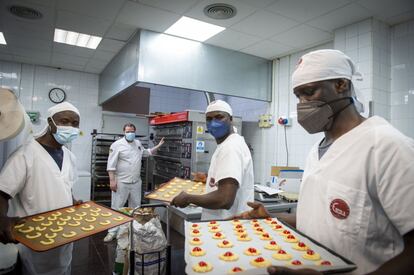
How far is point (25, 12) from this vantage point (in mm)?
3355

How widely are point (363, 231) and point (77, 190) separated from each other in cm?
559

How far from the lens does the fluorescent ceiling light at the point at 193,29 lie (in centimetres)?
344

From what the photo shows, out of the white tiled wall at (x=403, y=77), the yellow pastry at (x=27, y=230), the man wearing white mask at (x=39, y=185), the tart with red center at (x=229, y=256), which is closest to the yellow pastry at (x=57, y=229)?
the yellow pastry at (x=27, y=230)

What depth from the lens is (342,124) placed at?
1098 mm

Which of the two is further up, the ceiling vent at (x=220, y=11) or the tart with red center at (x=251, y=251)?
the ceiling vent at (x=220, y=11)

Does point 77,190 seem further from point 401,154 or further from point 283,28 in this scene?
point 401,154

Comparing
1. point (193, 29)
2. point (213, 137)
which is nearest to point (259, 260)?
point (213, 137)

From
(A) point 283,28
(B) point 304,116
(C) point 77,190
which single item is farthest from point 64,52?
(B) point 304,116

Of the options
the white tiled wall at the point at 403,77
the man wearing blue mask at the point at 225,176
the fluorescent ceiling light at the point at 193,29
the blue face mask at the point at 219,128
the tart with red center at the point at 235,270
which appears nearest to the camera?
the tart with red center at the point at 235,270

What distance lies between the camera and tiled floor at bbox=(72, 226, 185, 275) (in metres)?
3.08

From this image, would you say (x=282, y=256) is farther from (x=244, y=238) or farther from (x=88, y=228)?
(x=88, y=228)

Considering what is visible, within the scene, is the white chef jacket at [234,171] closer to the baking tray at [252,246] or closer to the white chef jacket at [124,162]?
the baking tray at [252,246]

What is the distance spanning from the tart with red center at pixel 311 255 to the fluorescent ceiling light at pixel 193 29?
9.90ft

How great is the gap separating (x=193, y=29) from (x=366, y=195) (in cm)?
325
